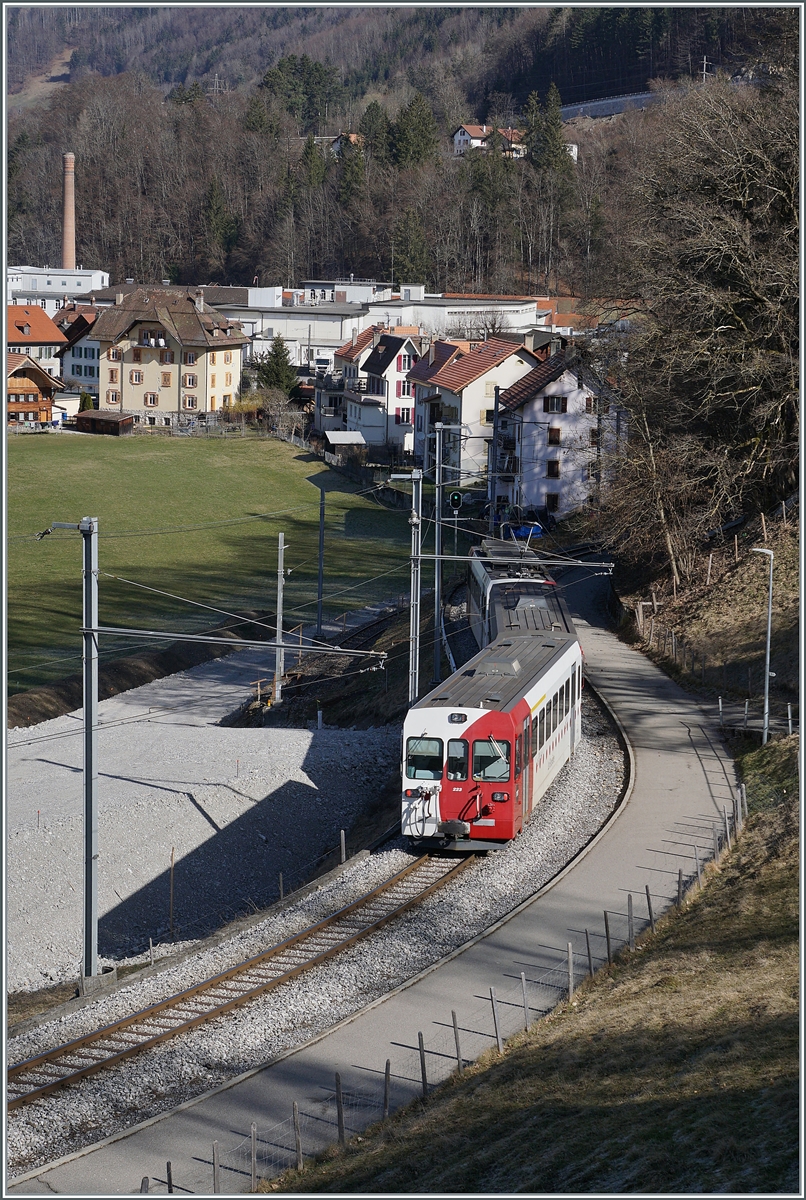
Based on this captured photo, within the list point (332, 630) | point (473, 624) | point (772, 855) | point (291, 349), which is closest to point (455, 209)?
point (291, 349)

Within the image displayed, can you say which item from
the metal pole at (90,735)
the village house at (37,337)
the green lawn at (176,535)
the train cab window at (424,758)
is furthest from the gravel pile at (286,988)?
the village house at (37,337)

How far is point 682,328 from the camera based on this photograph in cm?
4212

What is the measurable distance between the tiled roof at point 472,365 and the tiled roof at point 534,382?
6263 millimetres

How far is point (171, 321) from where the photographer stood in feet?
352

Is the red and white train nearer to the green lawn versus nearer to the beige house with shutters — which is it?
the green lawn

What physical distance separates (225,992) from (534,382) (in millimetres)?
49049

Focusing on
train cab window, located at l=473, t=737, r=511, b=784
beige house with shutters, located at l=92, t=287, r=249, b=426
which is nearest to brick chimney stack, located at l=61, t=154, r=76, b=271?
beige house with shutters, located at l=92, t=287, r=249, b=426

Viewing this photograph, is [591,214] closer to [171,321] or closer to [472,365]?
[171,321]

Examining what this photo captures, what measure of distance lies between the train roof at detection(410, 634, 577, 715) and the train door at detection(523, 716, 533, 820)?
0.57 m

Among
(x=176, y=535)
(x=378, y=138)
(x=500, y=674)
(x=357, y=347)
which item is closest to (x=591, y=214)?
(x=357, y=347)

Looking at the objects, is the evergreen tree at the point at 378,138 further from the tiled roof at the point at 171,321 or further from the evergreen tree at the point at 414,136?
the tiled roof at the point at 171,321

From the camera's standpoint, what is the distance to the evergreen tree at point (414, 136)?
14988cm

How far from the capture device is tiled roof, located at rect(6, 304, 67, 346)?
113 meters

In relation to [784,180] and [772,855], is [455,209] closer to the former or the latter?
[784,180]
